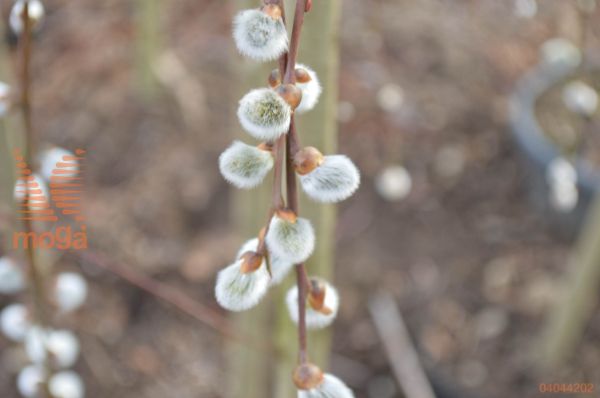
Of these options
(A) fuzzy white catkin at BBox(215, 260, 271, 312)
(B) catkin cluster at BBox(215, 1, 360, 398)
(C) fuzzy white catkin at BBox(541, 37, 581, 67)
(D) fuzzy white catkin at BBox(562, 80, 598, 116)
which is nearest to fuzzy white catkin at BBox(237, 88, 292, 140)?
(B) catkin cluster at BBox(215, 1, 360, 398)

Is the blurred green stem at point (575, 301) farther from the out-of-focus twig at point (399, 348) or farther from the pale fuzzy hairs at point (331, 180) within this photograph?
the pale fuzzy hairs at point (331, 180)

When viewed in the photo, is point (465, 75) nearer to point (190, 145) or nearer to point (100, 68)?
point (190, 145)

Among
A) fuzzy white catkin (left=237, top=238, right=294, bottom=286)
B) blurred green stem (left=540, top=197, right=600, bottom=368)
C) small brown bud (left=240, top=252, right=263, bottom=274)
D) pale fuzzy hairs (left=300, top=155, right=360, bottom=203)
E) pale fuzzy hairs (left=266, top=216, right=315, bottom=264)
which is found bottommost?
blurred green stem (left=540, top=197, right=600, bottom=368)

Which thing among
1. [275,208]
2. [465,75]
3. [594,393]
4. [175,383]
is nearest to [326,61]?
[275,208]

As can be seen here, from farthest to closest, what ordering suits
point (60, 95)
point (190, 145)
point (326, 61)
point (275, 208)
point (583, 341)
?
1. point (60, 95)
2. point (190, 145)
3. point (583, 341)
4. point (326, 61)
5. point (275, 208)

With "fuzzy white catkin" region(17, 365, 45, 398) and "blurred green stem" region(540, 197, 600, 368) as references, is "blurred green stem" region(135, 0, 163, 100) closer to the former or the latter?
"fuzzy white catkin" region(17, 365, 45, 398)

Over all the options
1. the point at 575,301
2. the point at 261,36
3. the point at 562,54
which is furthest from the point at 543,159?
the point at 261,36

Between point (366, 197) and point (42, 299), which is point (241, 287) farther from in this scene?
point (366, 197)
